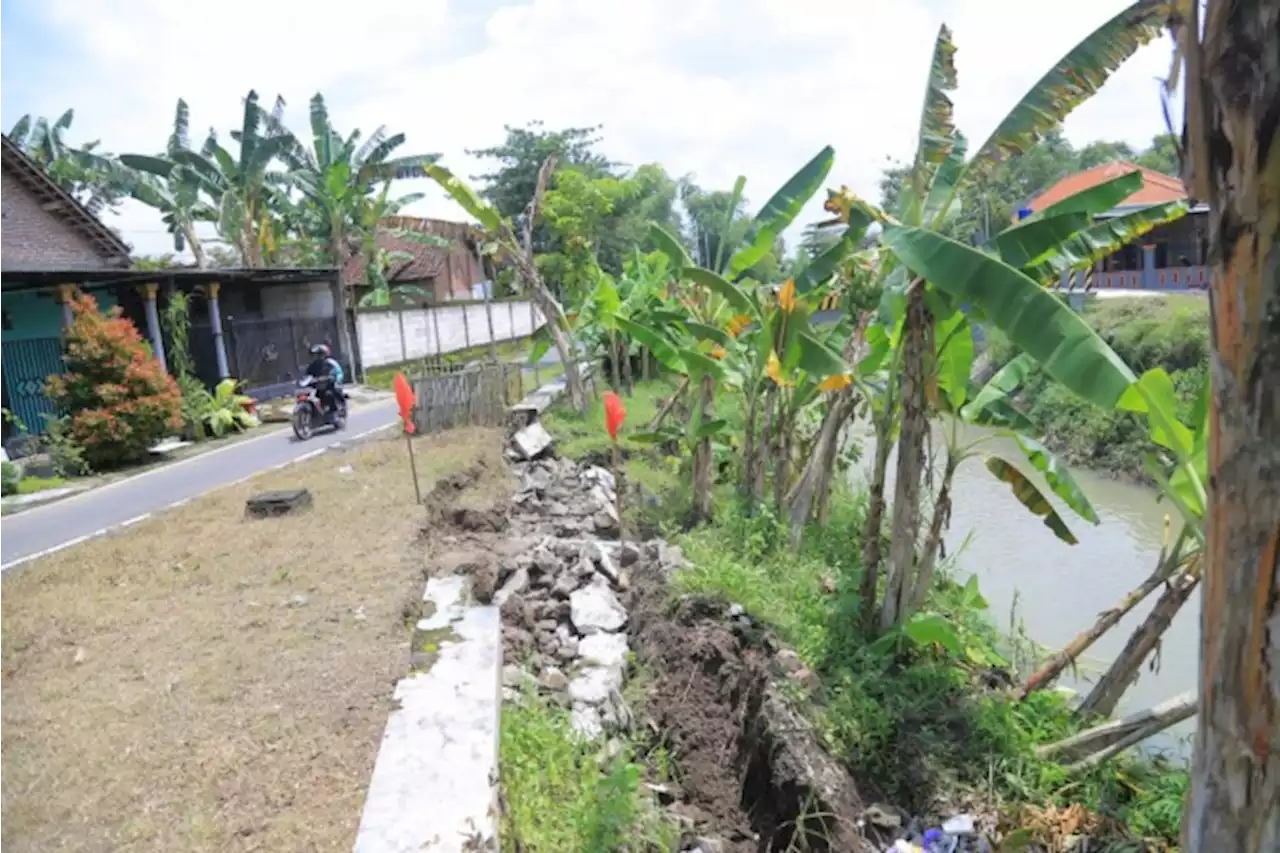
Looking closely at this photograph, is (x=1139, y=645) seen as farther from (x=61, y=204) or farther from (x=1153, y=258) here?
(x=1153, y=258)

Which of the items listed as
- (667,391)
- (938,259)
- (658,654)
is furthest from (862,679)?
(667,391)

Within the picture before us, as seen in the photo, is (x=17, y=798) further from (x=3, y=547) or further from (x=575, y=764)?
(x=3, y=547)

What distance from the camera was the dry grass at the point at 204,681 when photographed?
11.9ft

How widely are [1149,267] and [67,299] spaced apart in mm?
29427

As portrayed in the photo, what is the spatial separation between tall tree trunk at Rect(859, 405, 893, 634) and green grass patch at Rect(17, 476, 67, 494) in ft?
34.9

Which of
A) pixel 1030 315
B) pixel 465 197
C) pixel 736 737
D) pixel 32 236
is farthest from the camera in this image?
pixel 32 236

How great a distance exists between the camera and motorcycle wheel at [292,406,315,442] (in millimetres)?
14180

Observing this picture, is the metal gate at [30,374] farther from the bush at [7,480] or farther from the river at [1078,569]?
the river at [1078,569]

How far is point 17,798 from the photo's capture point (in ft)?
12.4

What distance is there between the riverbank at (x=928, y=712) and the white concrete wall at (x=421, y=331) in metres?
14.3

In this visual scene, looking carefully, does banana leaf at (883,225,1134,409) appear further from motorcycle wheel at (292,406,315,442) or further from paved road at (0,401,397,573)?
motorcycle wheel at (292,406,315,442)

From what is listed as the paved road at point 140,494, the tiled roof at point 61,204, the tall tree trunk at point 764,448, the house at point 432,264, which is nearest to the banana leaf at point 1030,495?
the tall tree trunk at point 764,448

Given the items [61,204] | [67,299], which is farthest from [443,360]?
[67,299]

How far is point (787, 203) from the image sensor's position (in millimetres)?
8117
